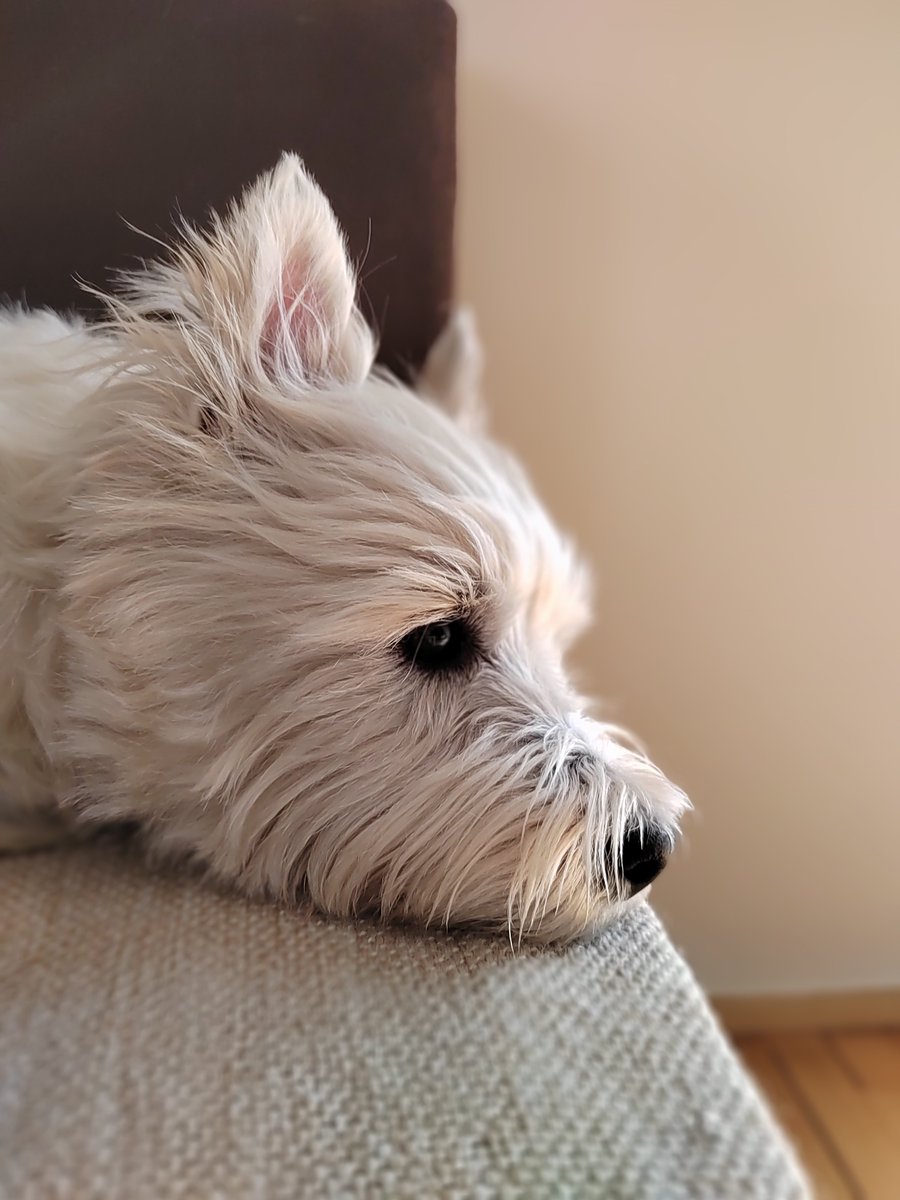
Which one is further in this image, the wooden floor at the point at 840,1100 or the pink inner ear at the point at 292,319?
the wooden floor at the point at 840,1100

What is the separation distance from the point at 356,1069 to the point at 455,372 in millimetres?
862

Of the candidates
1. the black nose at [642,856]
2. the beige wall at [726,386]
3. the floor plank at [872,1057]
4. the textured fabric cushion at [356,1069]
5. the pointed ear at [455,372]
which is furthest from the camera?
the floor plank at [872,1057]

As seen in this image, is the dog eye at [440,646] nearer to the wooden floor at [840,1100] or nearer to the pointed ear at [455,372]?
the pointed ear at [455,372]

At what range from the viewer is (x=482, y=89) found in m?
1.46

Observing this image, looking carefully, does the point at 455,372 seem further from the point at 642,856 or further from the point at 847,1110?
the point at 847,1110

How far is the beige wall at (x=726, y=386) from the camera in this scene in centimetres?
145

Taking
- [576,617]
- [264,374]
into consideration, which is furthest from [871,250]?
[264,374]

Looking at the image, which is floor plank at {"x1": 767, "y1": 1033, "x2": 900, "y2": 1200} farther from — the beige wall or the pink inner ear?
the pink inner ear

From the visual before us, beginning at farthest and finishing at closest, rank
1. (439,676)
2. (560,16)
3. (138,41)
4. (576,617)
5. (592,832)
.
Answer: (560,16), (576,617), (138,41), (439,676), (592,832)

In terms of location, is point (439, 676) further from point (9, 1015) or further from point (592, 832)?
point (9, 1015)

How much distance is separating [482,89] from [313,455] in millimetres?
929

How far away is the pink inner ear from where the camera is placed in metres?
0.87

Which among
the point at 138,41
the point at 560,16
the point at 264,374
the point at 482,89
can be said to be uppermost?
the point at 560,16

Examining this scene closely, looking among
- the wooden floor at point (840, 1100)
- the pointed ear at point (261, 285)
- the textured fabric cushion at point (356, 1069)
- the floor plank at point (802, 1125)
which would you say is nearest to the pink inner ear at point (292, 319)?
the pointed ear at point (261, 285)
